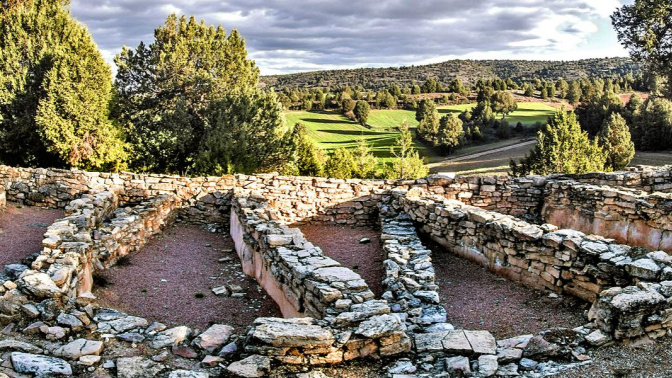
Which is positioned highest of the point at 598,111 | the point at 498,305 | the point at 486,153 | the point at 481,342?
the point at 598,111

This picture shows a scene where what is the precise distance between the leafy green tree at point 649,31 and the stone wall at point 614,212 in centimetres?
1999

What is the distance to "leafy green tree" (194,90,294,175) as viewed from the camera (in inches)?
1091

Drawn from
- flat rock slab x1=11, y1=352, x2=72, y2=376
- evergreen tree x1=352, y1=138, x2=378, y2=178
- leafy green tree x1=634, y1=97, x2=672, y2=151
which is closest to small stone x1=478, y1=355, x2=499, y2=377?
flat rock slab x1=11, y1=352, x2=72, y2=376

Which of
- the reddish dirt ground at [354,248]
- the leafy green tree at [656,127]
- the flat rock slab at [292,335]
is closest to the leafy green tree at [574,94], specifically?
the leafy green tree at [656,127]

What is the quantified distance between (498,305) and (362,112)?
74896 millimetres

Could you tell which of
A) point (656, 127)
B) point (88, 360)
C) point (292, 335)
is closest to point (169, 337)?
point (88, 360)

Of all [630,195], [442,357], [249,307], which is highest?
[630,195]

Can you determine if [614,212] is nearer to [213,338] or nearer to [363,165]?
[213,338]

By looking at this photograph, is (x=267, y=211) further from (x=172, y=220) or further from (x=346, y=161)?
(x=346, y=161)

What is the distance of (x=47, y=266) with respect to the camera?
9234 mm

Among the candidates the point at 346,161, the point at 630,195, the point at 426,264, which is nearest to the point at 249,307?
the point at 426,264

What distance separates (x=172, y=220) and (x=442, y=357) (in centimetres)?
1033

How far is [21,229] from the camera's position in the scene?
1334 centimetres

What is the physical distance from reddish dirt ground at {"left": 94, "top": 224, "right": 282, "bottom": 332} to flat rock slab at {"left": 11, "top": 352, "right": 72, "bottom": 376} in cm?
284
